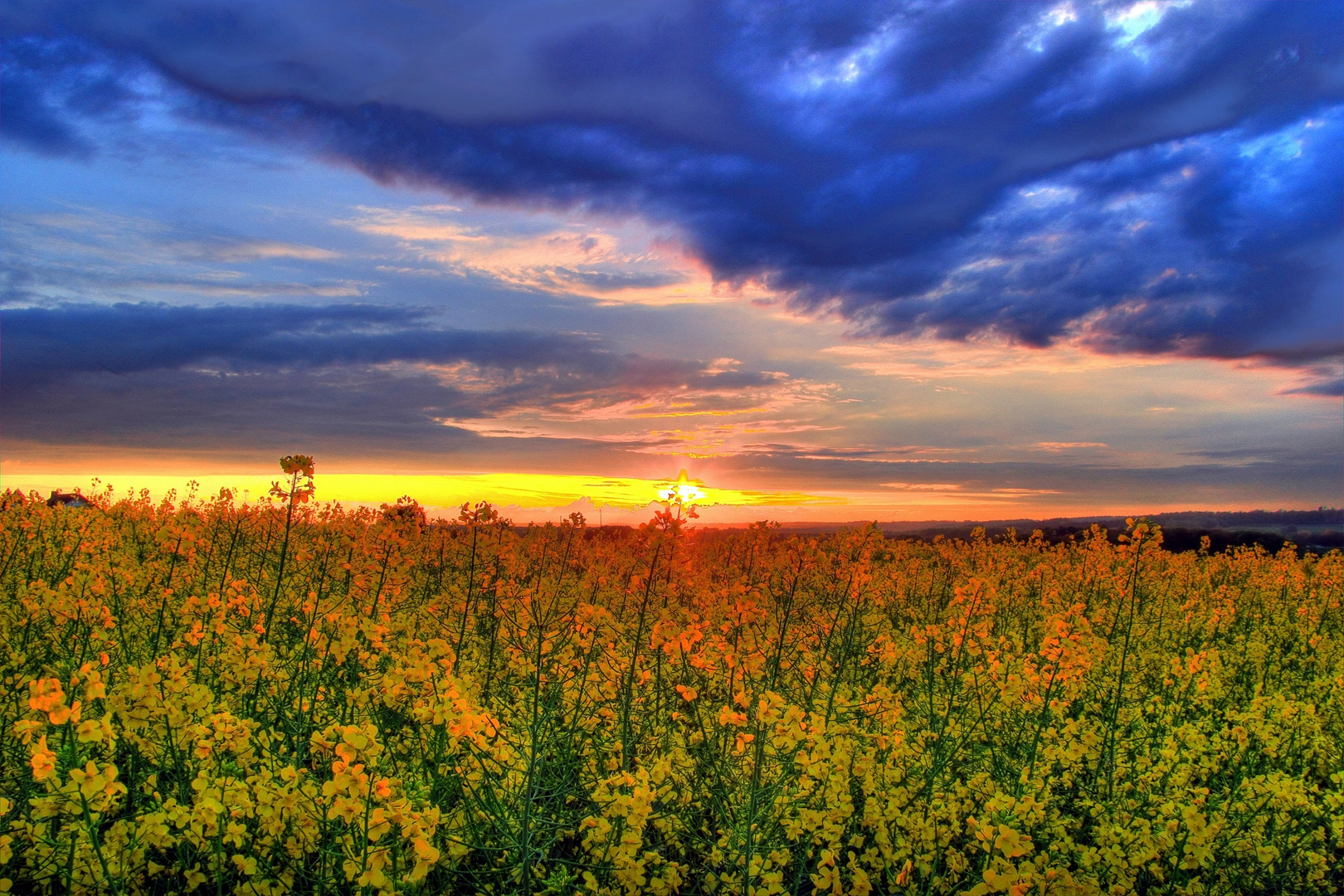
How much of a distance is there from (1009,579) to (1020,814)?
35.9 feet

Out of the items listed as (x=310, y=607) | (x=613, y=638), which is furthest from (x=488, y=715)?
(x=613, y=638)

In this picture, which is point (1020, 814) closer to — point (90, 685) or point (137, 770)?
point (90, 685)

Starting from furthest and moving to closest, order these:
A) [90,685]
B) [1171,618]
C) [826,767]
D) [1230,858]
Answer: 1. [1171,618]
2. [1230,858]
3. [826,767]
4. [90,685]

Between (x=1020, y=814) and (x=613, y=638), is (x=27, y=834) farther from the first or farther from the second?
(x=1020, y=814)

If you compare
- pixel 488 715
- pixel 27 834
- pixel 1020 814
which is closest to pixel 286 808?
pixel 488 715

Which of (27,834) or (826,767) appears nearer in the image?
(27,834)

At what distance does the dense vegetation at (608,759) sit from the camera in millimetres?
3340

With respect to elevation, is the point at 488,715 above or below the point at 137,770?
above

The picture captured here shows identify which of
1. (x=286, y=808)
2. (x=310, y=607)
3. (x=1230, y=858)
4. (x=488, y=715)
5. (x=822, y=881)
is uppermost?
(x=310, y=607)

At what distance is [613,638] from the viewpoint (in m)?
7.03

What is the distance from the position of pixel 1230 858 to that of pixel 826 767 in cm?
293

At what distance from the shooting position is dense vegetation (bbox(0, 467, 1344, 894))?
3340mm

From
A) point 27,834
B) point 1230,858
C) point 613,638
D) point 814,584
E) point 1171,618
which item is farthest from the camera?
point 814,584

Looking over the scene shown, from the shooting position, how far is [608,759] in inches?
190
